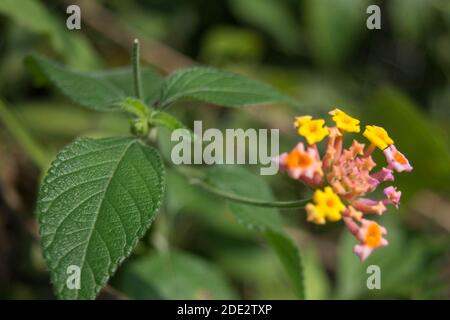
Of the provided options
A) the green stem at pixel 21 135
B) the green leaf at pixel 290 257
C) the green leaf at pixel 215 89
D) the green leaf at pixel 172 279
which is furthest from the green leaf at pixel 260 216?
the green stem at pixel 21 135

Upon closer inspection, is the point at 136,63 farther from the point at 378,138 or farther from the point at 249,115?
the point at 249,115

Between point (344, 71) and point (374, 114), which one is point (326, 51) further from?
point (374, 114)

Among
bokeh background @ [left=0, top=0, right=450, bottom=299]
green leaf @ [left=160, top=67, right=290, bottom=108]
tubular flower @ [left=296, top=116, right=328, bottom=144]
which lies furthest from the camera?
bokeh background @ [left=0, top=0, right=450, bottom=299]

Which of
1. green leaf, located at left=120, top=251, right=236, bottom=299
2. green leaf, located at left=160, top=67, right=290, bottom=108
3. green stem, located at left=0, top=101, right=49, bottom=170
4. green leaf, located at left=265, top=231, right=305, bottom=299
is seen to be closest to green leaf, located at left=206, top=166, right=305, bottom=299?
green leaf, located at left=265, top=231, right=305, bottom=299

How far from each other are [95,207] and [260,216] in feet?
1.44

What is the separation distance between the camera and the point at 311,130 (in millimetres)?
1185

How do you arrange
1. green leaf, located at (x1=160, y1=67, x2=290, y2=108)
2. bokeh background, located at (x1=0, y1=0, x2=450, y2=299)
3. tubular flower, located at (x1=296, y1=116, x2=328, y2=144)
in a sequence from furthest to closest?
1. bokeh background, located at (x1=0, y1=0, x2=450, y2=299)
2. green leaf, located at (x1=160, y1=67, x2=290, y2=108)
3. tubular flower, located at (x1=296, y1=116, x2=328, y2=144)

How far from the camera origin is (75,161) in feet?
3.87

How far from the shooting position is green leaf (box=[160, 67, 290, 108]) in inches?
53.2

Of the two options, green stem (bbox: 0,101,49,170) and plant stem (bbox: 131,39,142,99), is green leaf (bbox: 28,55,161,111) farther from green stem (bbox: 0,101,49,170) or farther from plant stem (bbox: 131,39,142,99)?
green stem (bbox: 0,101,49,170)

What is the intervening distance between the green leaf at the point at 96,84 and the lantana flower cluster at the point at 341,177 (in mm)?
416

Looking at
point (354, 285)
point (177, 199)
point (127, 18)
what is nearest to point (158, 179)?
point (177, 199)

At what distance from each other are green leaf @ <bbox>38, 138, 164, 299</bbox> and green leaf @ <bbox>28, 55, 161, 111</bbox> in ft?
0.56

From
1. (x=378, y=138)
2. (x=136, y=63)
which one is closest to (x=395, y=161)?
(x=378, y=138)
